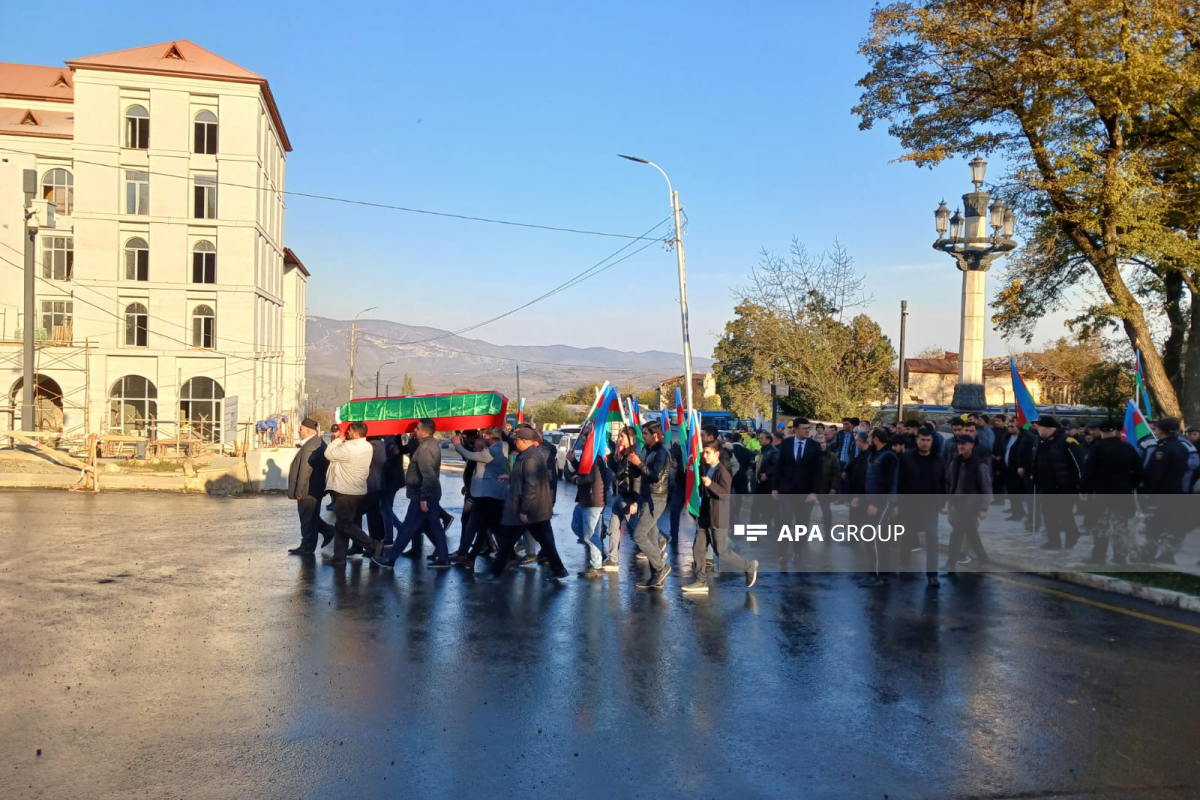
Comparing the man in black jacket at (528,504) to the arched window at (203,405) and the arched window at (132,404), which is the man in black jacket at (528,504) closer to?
the arched window at (203,405)

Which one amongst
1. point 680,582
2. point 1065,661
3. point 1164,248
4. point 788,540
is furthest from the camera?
point 1164,248

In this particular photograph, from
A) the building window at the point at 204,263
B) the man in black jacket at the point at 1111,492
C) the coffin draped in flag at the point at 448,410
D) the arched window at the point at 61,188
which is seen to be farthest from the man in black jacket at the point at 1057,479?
the arched window at the point at 61,188

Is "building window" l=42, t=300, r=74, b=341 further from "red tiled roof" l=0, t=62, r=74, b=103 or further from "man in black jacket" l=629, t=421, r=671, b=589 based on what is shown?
"man in black jacket" l=629, t=421, r=671, b=589

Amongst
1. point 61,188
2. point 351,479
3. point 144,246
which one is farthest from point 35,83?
point 351,479

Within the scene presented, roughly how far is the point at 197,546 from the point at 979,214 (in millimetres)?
18190

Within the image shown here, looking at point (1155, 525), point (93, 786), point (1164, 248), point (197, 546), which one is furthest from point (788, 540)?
point (1164, 248)

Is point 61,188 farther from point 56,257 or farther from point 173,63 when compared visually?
point 173,63

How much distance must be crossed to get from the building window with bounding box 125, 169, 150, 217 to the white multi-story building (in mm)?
54

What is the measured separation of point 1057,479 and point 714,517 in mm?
5572

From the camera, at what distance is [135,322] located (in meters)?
47.4

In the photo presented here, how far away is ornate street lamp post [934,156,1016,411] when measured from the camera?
22219 mm

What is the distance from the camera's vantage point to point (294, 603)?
9398mm

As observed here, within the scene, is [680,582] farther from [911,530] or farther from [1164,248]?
[1164,248]

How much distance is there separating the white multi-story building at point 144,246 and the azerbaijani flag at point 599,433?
37960 millimetres
